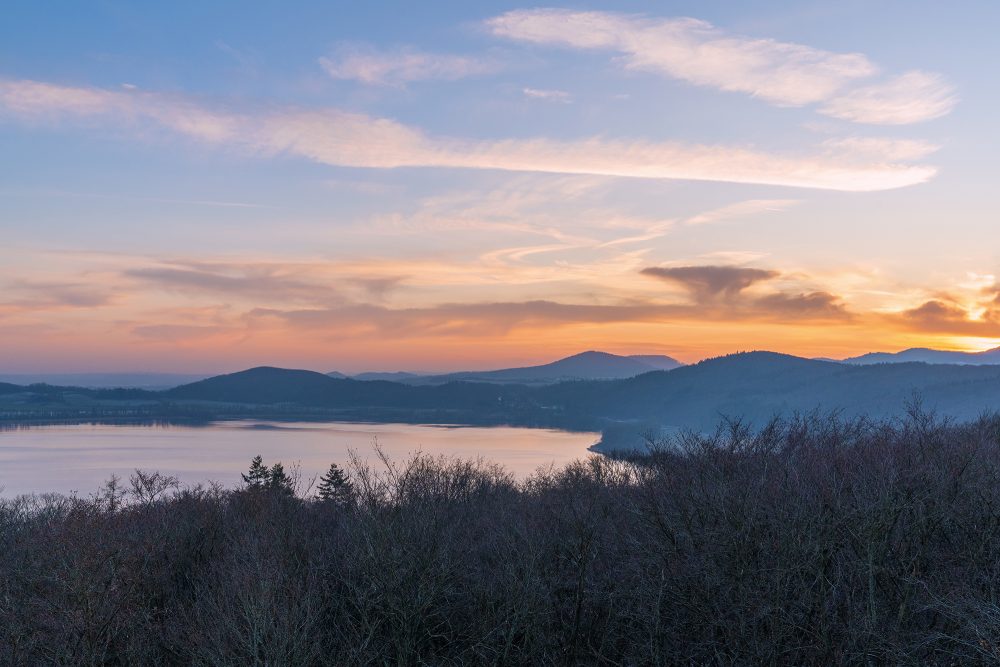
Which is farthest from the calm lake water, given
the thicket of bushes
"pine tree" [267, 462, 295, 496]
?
the thicket of bushes

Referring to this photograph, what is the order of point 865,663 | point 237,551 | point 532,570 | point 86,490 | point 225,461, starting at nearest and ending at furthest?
point 865,663, point 532,570, point 237,551, point 86,490, point 225,461

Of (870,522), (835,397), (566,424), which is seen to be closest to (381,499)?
(870,522)

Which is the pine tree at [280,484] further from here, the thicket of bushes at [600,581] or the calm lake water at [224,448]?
the calm lake water at [224,448]

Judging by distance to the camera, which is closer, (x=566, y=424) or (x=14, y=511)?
(x=14, y=511)

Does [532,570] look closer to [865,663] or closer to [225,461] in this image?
[865,663]

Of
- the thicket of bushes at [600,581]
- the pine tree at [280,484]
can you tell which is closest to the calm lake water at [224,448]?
the pine tree at [280,484]
